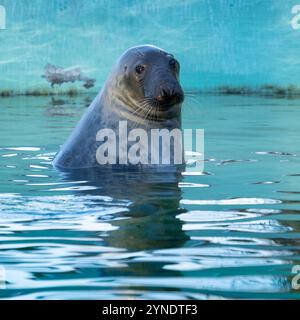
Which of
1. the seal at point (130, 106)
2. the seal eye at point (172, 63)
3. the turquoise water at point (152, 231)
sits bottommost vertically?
the turquoise water at point (152, 231)

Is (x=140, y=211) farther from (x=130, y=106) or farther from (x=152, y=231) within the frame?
(x=130, y=106)

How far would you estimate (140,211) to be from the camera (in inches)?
235

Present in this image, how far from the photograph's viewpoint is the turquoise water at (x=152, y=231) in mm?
4039

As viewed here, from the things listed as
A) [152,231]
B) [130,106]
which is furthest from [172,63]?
[152,231]

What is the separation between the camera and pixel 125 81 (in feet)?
28.3

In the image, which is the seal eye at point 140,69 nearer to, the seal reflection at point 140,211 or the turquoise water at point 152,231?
the seal reflection at point 140,211

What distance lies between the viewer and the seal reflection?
183 inches

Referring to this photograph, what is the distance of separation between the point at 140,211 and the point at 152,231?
0.77 m

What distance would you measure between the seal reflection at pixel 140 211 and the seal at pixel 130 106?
0.34 m

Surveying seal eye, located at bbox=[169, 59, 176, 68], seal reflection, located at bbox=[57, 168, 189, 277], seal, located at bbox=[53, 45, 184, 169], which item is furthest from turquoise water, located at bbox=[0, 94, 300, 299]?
seal eye, located at bbox=[169, 59, 176, 68]

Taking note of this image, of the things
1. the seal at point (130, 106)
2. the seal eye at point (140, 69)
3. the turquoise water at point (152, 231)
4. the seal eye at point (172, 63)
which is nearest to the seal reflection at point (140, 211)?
the turquoise water at point (152, 231)
